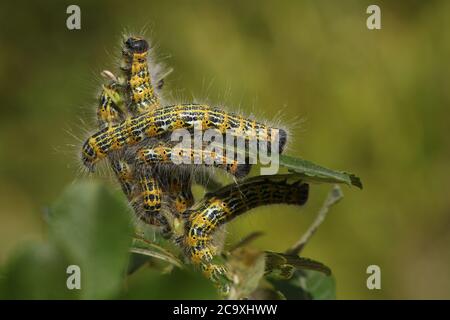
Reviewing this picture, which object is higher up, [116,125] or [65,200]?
[116,125]

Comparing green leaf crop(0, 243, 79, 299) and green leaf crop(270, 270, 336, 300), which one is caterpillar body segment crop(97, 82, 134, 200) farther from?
green leaf crop(0, 243, 79, 299)

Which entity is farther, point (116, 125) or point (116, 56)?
point (116, 56)

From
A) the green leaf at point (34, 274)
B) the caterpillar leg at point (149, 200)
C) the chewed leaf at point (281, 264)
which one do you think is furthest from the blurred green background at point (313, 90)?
the green leaf at point (34, 274)

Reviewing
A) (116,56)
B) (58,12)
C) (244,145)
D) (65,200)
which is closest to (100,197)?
(65,200)

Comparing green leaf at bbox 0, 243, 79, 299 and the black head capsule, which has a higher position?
the black head capsule

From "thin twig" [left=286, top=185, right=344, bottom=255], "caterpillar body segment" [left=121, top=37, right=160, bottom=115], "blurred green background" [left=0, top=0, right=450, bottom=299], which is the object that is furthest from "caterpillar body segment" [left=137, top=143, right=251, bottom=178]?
"blurred green background" [left=0, top=0, right=450, bottom=299]

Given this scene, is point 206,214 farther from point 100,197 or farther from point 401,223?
point 401,223

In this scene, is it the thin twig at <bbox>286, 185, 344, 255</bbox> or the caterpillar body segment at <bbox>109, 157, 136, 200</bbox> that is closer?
the caterpillar body segment at <bbox>109, 157, 136, 200</bbox>
